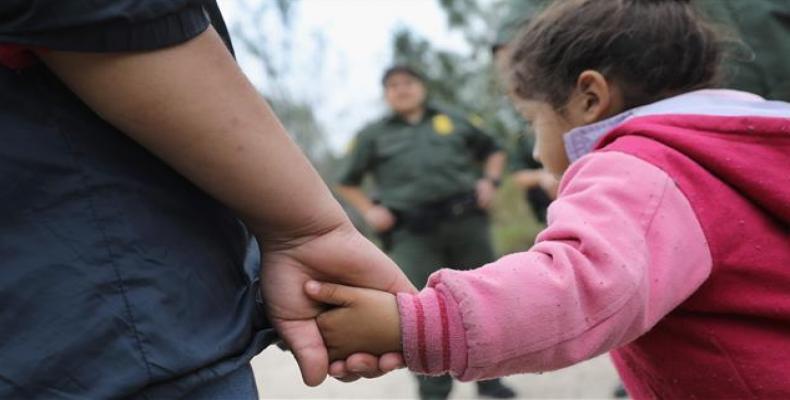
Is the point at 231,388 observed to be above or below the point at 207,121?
below

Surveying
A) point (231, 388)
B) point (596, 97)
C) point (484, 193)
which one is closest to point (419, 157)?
point (484, 193)

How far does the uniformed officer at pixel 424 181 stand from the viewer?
189 inches

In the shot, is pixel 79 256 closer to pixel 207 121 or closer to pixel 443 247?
pixel 207 121

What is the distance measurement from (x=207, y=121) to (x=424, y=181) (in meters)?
3.99

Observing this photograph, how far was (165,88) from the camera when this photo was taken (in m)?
0.93

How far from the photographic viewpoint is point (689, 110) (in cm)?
140

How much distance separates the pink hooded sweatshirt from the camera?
1.16 m

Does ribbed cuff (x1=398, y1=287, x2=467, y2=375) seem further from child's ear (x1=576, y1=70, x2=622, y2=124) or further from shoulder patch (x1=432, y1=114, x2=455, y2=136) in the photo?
shoulder patch (x1=432, y1=114, x2=455, y2=136)

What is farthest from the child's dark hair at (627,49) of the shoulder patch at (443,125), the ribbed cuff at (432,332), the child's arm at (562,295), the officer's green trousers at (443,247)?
the shoulder patch at (443,125)

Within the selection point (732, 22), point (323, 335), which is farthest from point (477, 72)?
point (323, 335)

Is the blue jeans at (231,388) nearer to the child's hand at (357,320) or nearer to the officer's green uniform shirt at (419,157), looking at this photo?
the child's hand at (357,320)

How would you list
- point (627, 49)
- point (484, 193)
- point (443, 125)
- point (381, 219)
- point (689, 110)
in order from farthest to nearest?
point (443, 125)
point (484, 193)
point (381, 219)
point (627, 49)
point (689, 110)

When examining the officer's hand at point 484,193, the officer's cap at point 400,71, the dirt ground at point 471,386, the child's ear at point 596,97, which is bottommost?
the dirt ground at point 471,386

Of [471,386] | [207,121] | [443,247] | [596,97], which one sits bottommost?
[471,386]
